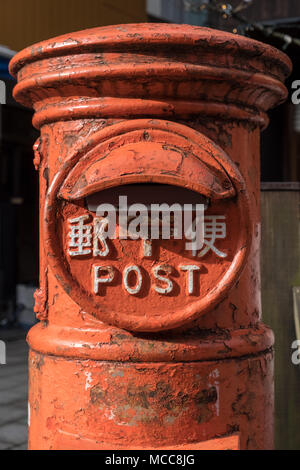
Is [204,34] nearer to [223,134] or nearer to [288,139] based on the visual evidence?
[223,134]

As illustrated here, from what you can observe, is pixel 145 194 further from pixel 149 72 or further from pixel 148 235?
pixel 149 72

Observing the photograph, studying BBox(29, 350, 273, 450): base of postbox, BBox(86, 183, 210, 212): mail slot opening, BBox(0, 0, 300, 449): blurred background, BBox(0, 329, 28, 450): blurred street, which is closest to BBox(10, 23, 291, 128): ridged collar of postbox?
BBox(86, 183, 210, 212): mail slot opening

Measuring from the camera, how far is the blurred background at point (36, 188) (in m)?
2.59

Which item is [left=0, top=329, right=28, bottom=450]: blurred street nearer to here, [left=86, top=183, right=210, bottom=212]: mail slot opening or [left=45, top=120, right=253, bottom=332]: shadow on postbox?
[left=45, top=120, right=253, bottom=332]: shadow on postbox

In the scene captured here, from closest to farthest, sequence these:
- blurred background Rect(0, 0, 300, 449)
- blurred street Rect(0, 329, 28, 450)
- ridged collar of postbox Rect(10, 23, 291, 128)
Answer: ridged collar of postbox Rect(10, 23, 291, 128) → blurred background Rect(0, 0, 300, 449) → blurred street Rect(0, 329, 28, 450)

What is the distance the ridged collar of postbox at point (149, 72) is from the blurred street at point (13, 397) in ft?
8.57

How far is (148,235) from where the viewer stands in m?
1.63

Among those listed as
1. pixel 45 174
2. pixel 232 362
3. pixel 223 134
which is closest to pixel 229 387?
pixel 232 362

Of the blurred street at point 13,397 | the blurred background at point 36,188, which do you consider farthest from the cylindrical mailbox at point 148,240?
the blurred street at point 13,397

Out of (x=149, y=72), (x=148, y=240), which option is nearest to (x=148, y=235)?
(x=148, y=240)

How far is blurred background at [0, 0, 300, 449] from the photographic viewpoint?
8.48ft

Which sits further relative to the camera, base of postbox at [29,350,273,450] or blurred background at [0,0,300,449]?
blurred background at [0,0,300,449]

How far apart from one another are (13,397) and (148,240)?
3476 millimetres

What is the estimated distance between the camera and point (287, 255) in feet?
8.50
